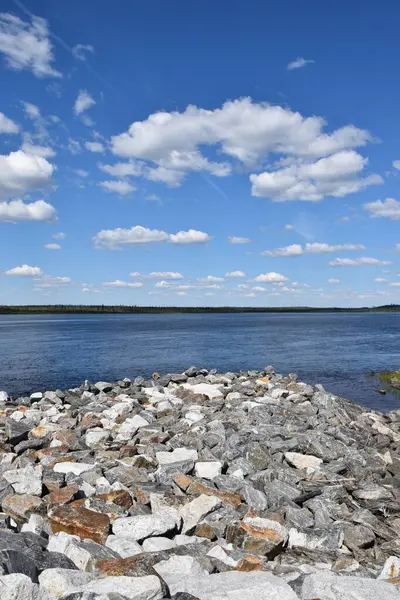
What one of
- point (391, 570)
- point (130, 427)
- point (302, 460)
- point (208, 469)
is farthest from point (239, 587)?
point (130, 427)

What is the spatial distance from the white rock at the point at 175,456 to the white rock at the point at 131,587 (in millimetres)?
4881

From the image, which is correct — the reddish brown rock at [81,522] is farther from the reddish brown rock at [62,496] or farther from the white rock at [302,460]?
the white rock at [302,460]

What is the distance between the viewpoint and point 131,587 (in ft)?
17.2

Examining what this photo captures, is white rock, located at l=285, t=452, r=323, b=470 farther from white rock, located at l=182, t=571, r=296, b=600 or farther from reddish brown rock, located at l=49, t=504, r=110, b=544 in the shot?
white rock, located at l=182, t=571, r=296, b=600

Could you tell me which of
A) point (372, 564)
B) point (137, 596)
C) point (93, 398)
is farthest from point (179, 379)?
point (137, 596)

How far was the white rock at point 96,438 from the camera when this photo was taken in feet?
39.5

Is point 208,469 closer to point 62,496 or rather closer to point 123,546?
point 62,496

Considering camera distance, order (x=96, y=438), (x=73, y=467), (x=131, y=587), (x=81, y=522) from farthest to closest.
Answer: (x=96, y=438), (x=73, y=467), (x=81, y=522), (x=131, y=587)

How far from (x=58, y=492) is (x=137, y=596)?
3707 millimetres

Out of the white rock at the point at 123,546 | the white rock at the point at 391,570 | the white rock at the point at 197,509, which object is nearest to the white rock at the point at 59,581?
the white rock at the point at 123,546

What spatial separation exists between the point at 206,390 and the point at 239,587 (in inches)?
525

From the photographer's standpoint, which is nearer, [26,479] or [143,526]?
[143,526]

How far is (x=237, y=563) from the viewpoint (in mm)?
6602

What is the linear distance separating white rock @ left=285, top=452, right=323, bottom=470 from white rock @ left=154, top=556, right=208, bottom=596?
481 cm
